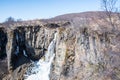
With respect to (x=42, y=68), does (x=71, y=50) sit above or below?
above

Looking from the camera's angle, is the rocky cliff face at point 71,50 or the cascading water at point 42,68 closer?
the rocky cliff face at point 71,50

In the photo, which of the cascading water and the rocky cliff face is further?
the cascading water

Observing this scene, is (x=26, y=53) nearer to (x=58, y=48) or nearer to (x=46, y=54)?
(x=46, y=54)

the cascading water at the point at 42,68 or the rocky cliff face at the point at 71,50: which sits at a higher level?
the rocky cliff face at the point at 71,50

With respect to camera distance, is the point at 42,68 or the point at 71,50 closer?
the point at 71,50
